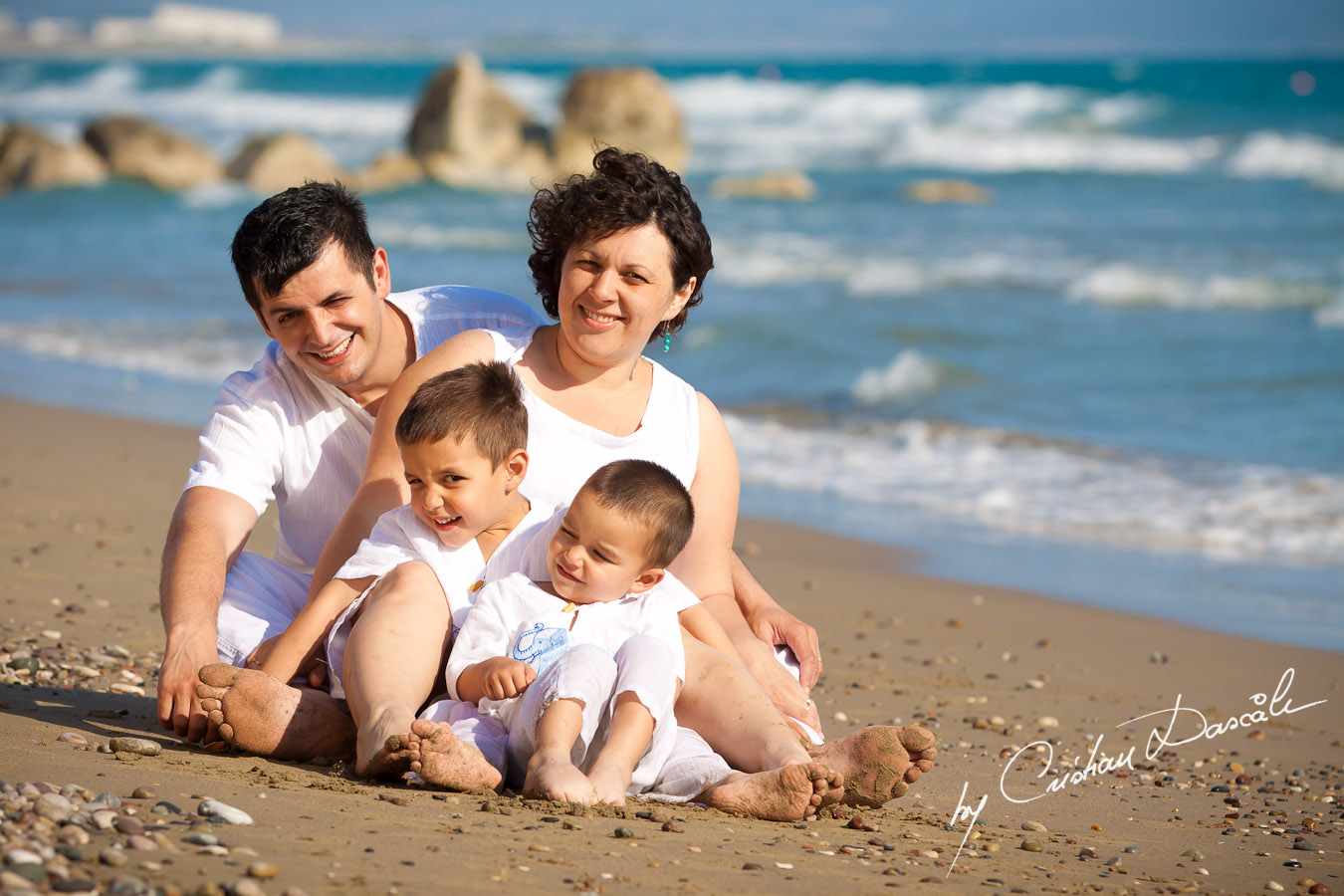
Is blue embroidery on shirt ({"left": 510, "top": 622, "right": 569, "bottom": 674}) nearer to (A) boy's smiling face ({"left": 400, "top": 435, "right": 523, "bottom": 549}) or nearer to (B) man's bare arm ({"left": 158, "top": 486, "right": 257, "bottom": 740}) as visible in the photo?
(A) boy's smiling face ({"left": 400, "top": 435, "right": 523, "bottom": 549})

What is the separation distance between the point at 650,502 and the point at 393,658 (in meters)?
0.75

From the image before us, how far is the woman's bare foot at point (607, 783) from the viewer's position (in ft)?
10.3

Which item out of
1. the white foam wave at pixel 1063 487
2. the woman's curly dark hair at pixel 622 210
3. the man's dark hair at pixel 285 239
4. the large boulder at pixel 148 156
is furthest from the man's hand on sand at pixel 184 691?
the large boulder at pixel 148 156

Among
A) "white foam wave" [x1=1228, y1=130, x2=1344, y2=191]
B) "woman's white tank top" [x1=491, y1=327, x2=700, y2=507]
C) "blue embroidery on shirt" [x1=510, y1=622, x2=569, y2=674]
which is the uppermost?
"white foam wave" [x1=1228, y1=130, x2=1344, y2=191]

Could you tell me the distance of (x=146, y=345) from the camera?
12078mm

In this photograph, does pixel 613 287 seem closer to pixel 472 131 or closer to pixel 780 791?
pixel 780 791

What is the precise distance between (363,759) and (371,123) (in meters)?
43.4

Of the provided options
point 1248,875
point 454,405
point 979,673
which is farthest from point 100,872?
point 979,673

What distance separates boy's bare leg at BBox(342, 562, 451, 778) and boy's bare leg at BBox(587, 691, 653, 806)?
0.29m

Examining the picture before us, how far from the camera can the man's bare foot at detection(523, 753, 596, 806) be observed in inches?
121

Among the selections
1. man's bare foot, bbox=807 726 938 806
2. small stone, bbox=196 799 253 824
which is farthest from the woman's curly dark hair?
small stone, bbox=196 799 253 824

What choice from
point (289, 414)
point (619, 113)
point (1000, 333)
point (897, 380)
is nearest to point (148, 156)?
point (619, 113)

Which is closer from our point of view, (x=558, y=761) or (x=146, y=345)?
(x=558, y=761)

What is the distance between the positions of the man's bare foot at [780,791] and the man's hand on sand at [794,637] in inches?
26.1
